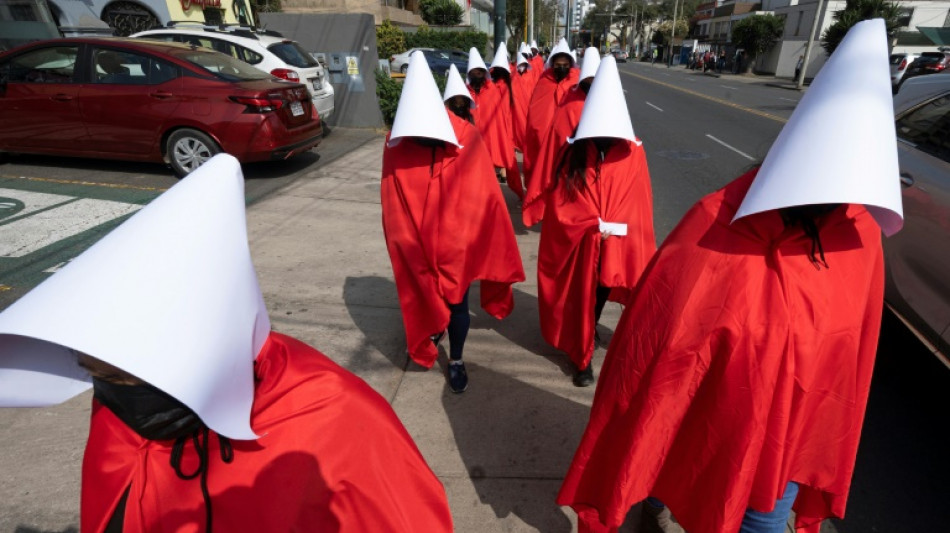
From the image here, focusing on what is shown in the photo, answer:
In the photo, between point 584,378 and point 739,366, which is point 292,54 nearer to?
point 584,378

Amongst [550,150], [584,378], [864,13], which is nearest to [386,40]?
[550,150]

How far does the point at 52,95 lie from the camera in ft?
21.7

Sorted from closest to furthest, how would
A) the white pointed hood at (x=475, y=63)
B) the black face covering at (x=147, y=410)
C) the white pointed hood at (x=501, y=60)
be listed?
the black face covering at (x=147, y=410), the white pointed hood at (x=475, y=63), the white pointed hood at (x=501, y=60)

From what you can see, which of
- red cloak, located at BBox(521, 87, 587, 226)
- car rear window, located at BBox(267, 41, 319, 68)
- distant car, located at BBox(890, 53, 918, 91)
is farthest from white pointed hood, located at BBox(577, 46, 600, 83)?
distant car, located at BBox(890, 53, 918, 91)

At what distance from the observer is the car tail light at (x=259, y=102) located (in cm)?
665

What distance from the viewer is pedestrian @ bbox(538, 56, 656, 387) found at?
2.97 meters

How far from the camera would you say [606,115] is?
291 centimetres

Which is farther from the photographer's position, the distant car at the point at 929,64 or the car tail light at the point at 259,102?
the distant car at the point at 929,64

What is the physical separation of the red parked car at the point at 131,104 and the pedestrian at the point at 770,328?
6.34 m

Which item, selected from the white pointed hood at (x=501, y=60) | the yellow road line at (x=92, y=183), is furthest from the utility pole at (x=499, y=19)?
the yellow road line at (x=92, y=183)

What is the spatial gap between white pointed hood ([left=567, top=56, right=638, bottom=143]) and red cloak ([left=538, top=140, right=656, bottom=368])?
4.7 inches

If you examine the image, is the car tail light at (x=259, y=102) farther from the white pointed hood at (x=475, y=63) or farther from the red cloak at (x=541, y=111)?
the red cloak at (x=541, y=111)

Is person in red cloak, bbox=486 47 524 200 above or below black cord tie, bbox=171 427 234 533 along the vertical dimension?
below

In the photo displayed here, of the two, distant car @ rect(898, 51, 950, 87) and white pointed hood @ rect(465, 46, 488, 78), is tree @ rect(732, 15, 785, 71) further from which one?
white pointed hood @ rect(465, 46, 488, 78)
